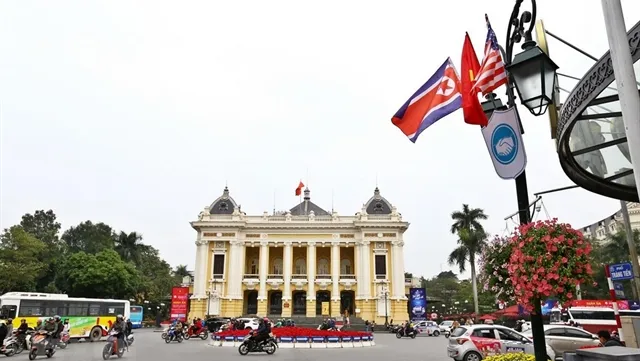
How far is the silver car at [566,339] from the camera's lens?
15.8 m

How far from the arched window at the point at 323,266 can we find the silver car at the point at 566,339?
39473 mm

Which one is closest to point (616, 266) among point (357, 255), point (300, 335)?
point (300, 335)

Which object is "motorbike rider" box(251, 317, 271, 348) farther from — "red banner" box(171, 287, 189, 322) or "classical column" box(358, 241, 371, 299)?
"classical column" box(358, 241, 371, 299)

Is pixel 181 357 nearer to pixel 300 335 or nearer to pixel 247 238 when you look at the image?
pixel 300 335

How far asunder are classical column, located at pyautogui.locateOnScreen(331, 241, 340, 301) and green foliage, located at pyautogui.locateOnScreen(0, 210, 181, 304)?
77.7ft

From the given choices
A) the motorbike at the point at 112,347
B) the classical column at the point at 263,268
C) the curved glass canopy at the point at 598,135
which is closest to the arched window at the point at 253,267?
the classical column at the point at 263,268

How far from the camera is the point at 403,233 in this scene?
52156 mm

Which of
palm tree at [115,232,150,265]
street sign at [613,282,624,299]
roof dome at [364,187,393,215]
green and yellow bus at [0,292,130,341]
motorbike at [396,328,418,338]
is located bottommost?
motorbike at [396,328,418,338]

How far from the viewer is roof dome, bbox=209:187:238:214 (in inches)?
2131

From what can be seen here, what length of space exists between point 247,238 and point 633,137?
50.6 meters

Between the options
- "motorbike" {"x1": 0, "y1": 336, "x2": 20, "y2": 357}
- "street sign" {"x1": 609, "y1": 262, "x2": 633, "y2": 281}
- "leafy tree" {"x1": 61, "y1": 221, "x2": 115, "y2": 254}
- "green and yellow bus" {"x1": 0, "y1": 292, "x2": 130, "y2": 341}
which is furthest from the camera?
"leafy tree" {"x1": 61, "y1": 221, "x2": 115, "y2": 254}

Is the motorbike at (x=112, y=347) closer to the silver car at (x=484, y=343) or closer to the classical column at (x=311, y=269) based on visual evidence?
the silver car at (x=484, y=343)

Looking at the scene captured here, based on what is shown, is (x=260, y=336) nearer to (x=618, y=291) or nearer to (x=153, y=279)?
(x=618, y=291)

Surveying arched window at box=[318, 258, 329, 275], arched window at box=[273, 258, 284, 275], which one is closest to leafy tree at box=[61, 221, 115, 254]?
arched window at box=[273, 258, 284, 275]
